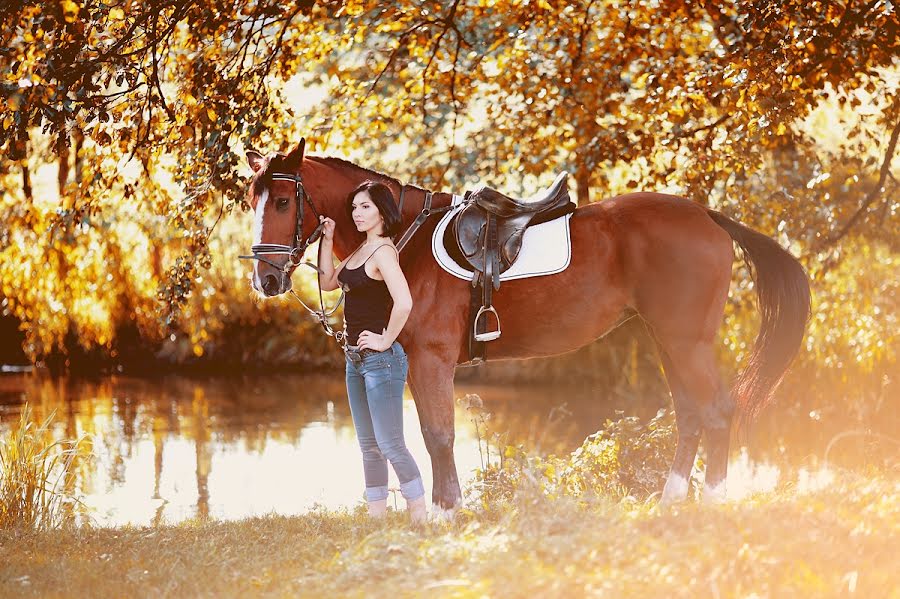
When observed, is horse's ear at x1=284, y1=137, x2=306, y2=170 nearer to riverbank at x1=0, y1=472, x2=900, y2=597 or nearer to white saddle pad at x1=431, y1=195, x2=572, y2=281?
white saddle pad at x1=431, y1=195, x2=572, y2=281

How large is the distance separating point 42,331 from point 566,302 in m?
12.6

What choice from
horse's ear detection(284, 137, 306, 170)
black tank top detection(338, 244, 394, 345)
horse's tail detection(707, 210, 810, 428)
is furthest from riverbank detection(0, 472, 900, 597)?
horse's ear detection(284, 137, 306, 170)

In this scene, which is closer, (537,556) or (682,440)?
(537,556)

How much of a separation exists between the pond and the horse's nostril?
2.06 metres

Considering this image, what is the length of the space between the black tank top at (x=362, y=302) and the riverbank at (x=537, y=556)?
1069 mm

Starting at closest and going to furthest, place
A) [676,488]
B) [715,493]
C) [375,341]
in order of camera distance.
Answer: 1. [375,341]
2. [715,493]
3. [676,488]

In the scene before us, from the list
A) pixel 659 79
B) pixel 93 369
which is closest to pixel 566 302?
pixel 659 79

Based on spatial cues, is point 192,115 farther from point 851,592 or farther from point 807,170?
point 807,170

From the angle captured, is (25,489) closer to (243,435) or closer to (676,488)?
(676,488)

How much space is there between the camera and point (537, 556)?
12.6 ft

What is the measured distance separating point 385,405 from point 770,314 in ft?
8.09

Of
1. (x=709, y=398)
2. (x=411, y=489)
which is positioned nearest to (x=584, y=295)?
(x=709, y=398)

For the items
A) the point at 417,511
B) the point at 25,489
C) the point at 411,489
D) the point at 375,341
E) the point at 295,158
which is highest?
the point at 295,158

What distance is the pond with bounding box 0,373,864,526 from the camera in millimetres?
8781
